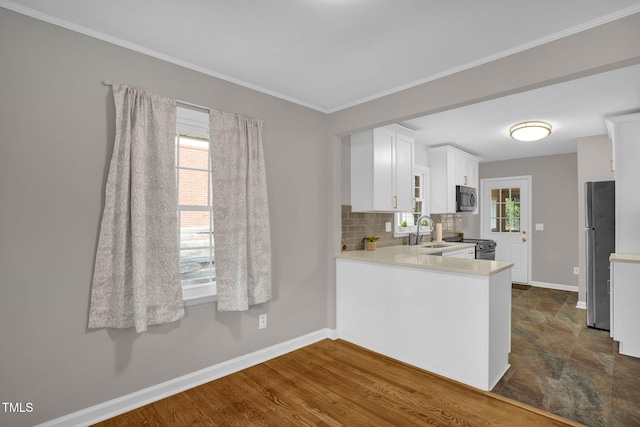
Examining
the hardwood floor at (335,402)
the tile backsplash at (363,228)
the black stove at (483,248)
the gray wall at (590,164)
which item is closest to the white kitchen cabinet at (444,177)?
the black stove at (483,248)

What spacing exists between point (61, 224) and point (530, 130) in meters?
4.76

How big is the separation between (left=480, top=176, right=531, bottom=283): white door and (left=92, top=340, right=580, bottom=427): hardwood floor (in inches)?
183

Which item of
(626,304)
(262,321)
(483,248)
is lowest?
(262,321)

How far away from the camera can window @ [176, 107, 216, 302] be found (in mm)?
2621

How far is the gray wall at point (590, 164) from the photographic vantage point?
452 cm

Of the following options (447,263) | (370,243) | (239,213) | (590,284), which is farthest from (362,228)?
(590,284)

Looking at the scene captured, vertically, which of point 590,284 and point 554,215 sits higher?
point 554,215

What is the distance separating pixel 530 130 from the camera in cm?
406

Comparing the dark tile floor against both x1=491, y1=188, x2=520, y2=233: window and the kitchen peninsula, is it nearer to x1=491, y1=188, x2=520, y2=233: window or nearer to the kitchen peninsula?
the kitchen peninsula

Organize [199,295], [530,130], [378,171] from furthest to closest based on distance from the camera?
[530,130], [378,171], [199,295]

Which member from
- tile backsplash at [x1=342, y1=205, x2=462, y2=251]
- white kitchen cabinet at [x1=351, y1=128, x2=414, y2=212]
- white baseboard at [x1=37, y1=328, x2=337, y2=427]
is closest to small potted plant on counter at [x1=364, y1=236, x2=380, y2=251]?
tile backsplash at [x1=342, y1=205, x2=462, y2=251]

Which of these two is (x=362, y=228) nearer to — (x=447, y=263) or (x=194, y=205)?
(x=447, y=263)

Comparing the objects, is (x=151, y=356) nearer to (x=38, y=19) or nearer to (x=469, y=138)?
(x=38, y=19)

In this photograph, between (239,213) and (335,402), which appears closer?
(335,402)
